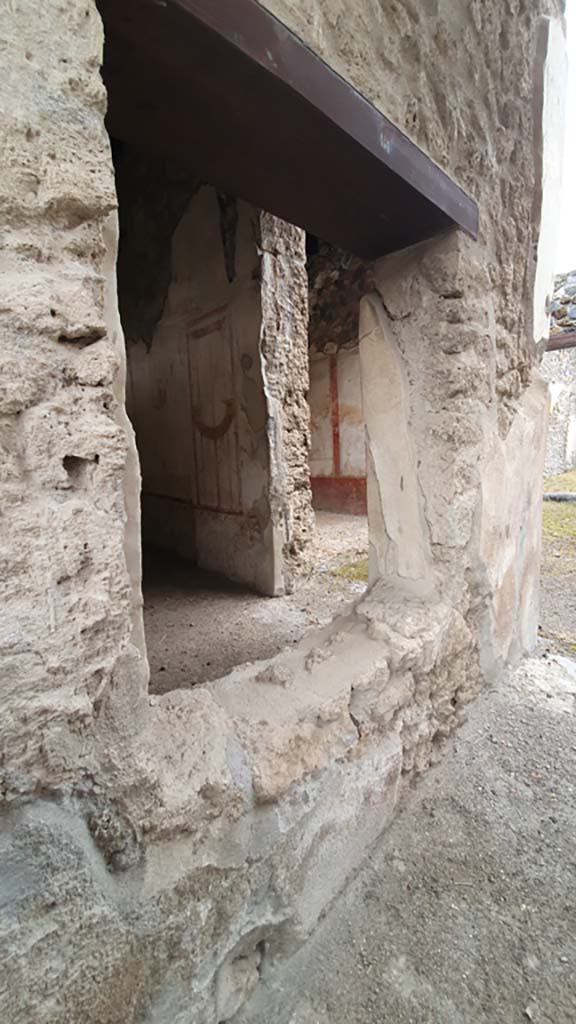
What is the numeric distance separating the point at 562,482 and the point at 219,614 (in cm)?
800

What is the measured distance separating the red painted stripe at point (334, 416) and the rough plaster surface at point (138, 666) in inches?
200

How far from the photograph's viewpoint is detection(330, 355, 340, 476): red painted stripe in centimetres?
656

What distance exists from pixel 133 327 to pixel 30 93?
13.1 ft

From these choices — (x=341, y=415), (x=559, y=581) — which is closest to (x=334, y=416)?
(x=341, y=415)

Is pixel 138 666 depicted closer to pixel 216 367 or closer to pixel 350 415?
pixel 216 367

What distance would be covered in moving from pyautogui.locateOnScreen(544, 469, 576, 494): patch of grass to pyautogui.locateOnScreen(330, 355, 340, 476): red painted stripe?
353 centimetres

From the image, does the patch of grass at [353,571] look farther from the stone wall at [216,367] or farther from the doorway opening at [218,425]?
the stone wall at [216,367]

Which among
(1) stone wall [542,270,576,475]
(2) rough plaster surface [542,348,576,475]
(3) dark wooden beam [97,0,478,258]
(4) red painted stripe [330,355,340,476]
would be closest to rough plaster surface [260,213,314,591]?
(3) dark wooden beam [97,0,478,258]

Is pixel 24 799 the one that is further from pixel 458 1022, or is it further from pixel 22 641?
pixel 458 1022

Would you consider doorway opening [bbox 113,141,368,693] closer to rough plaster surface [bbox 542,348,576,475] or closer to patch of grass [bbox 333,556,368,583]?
patch of grass [bbox 333,556,368,583]

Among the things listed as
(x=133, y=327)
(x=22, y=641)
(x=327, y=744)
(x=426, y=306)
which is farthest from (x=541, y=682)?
(x=133, y=327)

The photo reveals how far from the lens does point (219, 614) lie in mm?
2873

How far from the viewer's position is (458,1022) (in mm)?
838

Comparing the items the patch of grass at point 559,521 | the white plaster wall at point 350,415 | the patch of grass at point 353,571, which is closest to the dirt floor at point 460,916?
the patch of grass at point 353,571
